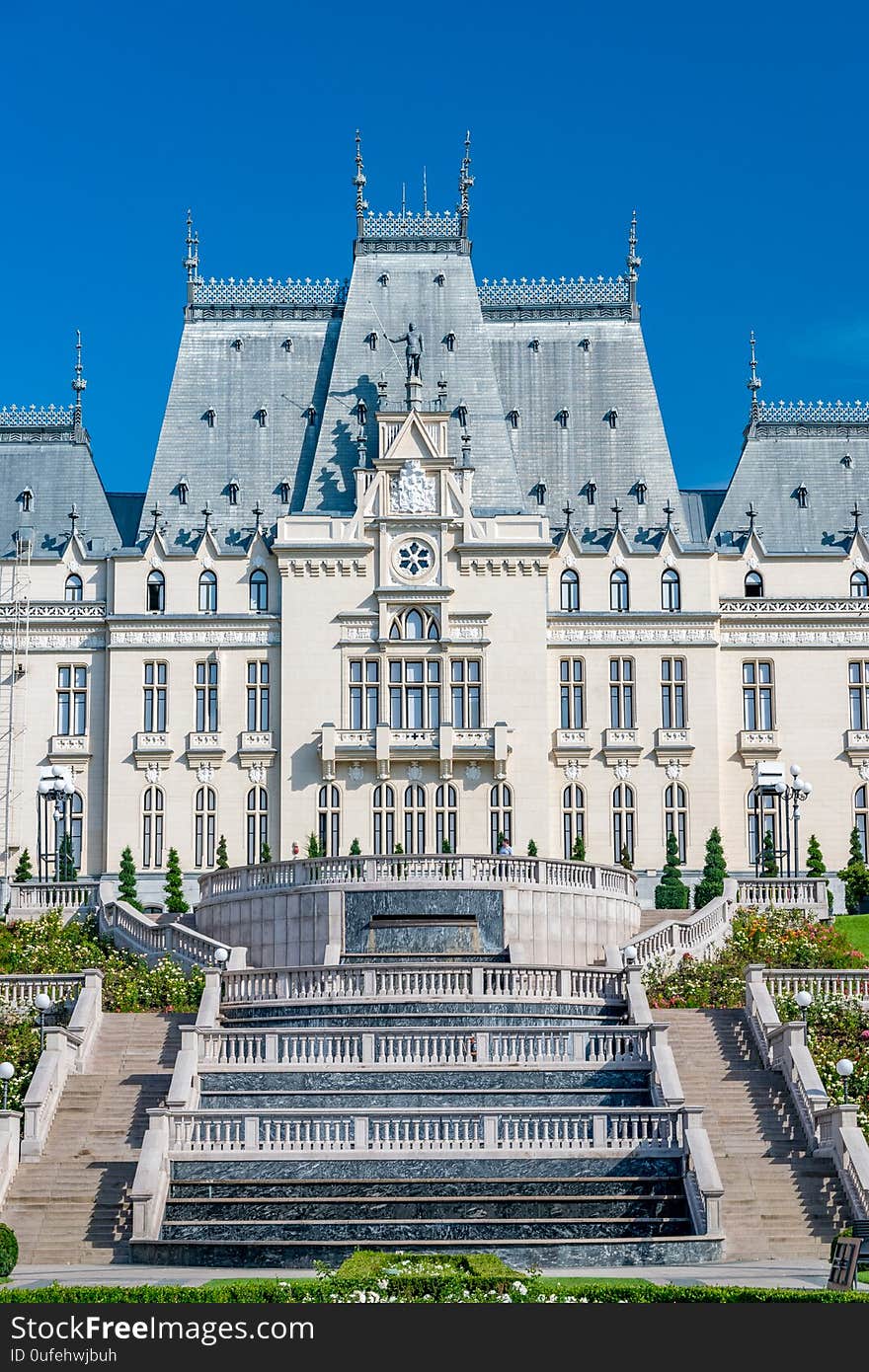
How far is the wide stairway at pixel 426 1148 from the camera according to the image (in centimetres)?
3653

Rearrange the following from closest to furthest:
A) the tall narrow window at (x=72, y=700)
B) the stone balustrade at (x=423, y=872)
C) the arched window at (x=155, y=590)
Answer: the stone balustrade at (x=423, y=872) → the tall narrow window at (x=72, y=700) → the arched window at (x=155, y=590)

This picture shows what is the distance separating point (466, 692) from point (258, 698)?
24.6 ft

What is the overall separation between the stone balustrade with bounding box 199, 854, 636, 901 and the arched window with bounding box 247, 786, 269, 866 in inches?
810

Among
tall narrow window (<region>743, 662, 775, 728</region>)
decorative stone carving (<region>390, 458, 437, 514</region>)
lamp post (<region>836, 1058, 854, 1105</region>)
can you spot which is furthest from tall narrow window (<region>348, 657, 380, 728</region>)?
lamp post (<region>836, 1058, 854, 1105</region>)

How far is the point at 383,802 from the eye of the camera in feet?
253

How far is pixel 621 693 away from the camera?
8000 cm

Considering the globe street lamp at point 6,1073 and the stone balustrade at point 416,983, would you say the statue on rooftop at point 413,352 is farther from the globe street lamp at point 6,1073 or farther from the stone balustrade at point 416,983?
the globe street lamp at point 6,1073

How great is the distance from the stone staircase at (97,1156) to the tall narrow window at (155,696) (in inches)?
1240

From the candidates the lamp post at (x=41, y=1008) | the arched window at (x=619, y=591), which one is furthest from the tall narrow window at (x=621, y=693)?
the lamp post at (x=41, y=1008)

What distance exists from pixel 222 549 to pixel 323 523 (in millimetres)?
4166

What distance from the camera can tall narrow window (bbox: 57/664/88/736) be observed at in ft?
263

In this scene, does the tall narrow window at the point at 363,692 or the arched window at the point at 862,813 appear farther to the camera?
the arched window at the point at 862,813

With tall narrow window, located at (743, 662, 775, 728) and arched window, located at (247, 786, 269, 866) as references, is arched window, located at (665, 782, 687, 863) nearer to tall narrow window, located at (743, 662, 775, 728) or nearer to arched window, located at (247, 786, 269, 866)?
tall narrow window, located at (743, 662, 775, 728)

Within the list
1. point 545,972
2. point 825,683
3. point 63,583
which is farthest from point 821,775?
point 545,972
